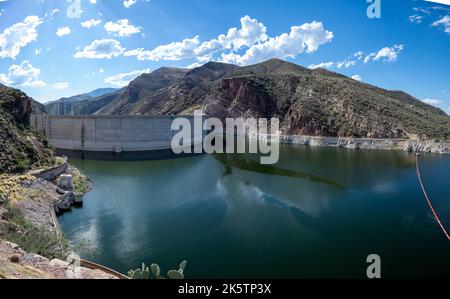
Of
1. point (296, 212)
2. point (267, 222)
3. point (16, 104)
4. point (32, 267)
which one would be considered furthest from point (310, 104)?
point (32, 267)

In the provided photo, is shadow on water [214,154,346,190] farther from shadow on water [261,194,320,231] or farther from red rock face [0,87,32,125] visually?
red rock face [0,87,32,125]

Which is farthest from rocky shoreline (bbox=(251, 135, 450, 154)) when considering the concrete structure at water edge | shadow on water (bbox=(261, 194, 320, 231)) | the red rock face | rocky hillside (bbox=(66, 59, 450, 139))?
the red rock face

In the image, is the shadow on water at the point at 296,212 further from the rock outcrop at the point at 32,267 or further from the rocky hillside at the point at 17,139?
the rocky hillside at the point at 17,139

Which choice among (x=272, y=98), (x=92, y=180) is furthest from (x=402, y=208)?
(x=272, y=98)

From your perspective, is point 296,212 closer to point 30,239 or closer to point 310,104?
Answer: point 30,239

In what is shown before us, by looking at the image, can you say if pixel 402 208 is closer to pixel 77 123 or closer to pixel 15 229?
pixel 15 229

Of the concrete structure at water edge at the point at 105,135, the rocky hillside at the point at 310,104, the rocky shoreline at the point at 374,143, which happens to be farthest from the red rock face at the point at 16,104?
the rocky hillside at the point at 310,104
